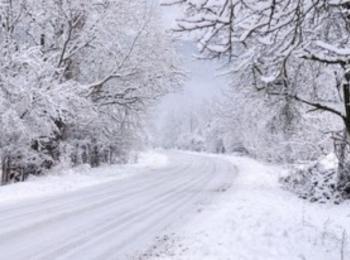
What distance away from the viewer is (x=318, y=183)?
14.8 meters

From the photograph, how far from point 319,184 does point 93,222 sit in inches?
343

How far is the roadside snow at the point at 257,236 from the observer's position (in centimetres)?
656

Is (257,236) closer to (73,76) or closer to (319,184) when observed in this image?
(319,184)

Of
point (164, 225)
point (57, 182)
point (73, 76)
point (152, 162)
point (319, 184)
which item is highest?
point (73, 76)

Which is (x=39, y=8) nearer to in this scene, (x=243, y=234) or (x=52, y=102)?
(x=52, y=102)

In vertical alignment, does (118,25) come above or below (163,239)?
above

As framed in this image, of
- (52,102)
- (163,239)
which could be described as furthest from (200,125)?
(163,239)

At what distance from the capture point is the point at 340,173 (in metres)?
14.0

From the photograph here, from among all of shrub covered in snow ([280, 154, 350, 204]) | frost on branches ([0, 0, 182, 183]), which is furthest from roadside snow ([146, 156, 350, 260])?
frost on branches ([0, 0, 182, 183])

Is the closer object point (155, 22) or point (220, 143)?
point (155, 22)

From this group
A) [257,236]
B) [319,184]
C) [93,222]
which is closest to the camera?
[257,236]

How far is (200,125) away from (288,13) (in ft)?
342

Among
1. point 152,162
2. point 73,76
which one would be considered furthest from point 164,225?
point 152,162

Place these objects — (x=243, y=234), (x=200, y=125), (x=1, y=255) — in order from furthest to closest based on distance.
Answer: (x=200, y=125), (x=243, y=234), (x=1, y=255)
